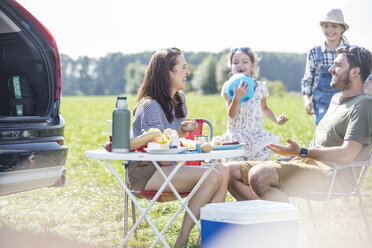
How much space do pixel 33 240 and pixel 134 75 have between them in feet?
337

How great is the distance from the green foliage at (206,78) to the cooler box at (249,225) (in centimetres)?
8411

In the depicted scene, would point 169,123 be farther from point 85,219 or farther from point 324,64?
point 324,64

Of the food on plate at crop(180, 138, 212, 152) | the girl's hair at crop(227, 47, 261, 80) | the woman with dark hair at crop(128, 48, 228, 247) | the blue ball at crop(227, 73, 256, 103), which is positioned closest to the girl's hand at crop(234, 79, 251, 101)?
the blue ball at crop(227, 73, 256, 103)

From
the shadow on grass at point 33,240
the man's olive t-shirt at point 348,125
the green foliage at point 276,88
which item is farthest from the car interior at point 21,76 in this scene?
the green foliage at point 276,88

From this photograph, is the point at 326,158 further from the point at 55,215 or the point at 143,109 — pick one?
the point at 55,215

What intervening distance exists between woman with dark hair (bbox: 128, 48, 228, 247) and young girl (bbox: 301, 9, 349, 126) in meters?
1.96

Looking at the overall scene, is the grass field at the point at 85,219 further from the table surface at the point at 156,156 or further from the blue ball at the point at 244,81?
the blue ball at the point at 244,81

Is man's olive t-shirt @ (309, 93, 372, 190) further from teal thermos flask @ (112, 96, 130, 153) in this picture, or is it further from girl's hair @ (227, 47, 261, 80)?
teal thermos flask @ (112, 96, 130, 153)

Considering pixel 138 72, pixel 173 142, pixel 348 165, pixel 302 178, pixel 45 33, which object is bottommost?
pixel 138 72

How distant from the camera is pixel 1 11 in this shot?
3.79 m

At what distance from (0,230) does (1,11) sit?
5.49 ft

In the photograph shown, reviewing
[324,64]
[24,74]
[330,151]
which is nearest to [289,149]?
[330,151]

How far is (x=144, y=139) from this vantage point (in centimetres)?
304

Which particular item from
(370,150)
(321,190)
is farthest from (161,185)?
(370,150)
